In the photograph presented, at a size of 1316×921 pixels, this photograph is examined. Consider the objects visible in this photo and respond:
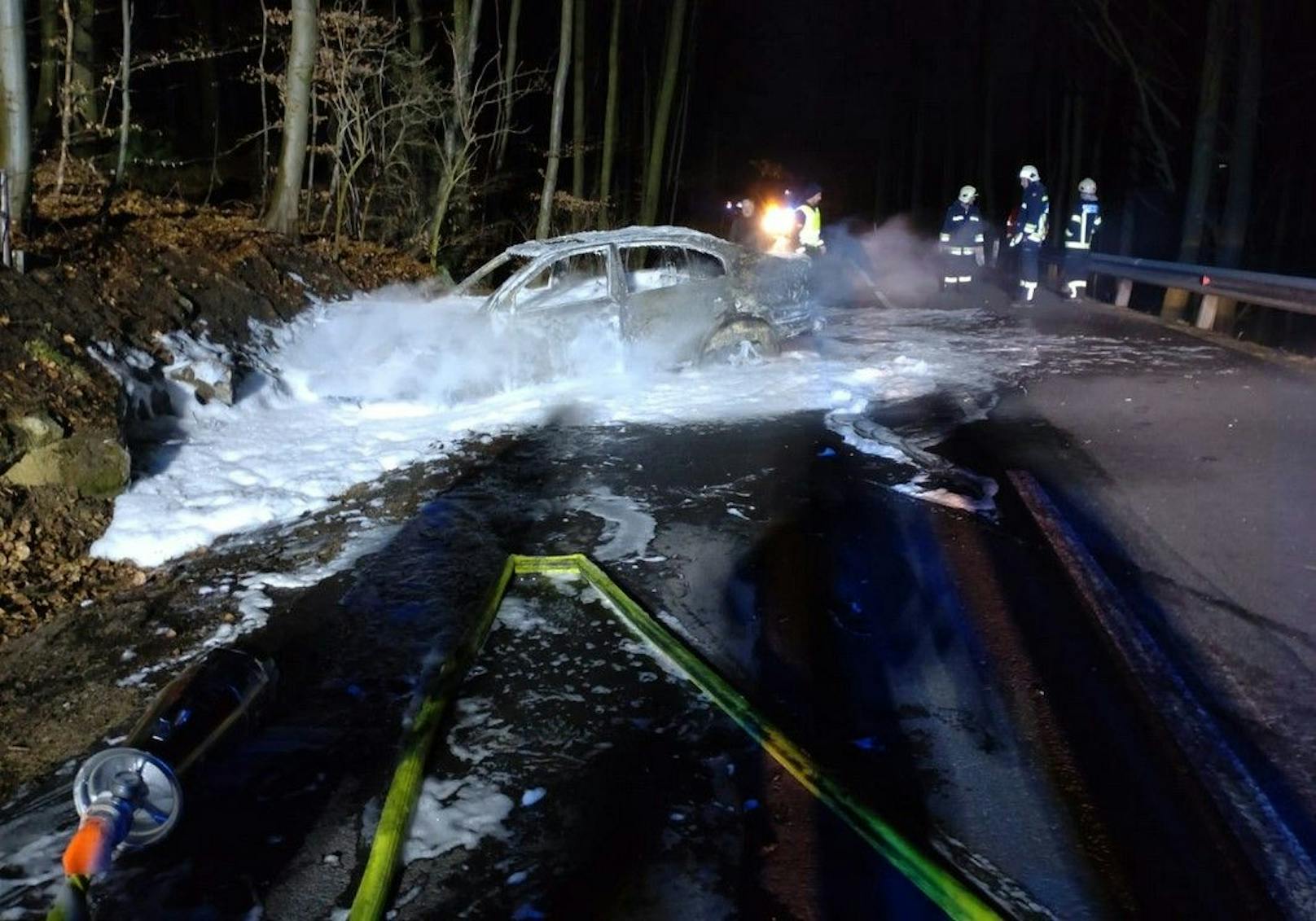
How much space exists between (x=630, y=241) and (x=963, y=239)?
917 cm

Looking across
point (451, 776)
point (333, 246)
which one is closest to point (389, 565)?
point (451, 776)

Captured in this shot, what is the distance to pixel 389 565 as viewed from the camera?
5789mm

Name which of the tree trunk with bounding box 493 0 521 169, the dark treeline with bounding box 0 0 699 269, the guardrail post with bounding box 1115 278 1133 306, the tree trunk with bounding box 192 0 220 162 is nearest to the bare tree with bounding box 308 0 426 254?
the dark treeline with bounding box 0 0 699 269

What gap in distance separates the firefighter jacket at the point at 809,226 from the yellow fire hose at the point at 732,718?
1097 cm

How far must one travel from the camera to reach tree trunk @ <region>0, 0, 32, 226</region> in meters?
8.51

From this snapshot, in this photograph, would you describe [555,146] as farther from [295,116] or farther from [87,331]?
[87,331]

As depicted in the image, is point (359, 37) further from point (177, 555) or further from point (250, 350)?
point (177, 555)

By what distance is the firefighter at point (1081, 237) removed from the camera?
17.4 m

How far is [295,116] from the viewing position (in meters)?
13.4

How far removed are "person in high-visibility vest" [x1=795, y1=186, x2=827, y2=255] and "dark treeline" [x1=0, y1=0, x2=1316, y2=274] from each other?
5.56 m

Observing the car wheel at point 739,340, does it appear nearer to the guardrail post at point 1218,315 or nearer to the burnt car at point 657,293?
the burnt car at point 657,293

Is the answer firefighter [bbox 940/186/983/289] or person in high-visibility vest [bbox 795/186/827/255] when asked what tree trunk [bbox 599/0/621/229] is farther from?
person in high-visibility vest [bbox 795/186/827/255]

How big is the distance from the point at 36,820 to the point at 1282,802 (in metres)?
4.24

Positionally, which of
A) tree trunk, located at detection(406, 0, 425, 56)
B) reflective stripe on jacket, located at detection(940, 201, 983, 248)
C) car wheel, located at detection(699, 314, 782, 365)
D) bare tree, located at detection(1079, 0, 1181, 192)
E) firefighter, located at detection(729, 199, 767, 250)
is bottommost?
car wheel, located at detection(699, 314, 782, 365)
